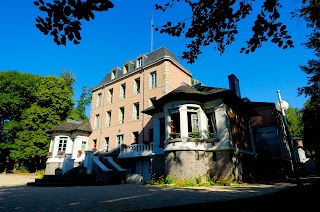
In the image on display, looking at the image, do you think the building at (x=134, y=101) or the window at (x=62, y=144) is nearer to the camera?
the building at (x=134, y=101)

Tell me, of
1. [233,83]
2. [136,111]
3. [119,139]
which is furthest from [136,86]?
[233,83]

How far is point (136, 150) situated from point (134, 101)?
681cm

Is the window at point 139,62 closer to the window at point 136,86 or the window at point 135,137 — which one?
the window at point 136,86

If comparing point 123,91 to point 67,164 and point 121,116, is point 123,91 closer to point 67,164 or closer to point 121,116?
point 121,116

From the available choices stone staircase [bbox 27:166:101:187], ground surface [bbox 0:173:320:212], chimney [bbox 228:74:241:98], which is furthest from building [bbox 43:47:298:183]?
ground surface [bbox 0:173:320:212]

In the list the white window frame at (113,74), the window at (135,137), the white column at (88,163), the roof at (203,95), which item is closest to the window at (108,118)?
the window at (135,137)

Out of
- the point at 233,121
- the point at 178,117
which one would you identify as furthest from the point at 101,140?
the point at 233,121

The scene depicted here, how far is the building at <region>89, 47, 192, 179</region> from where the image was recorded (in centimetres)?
2147

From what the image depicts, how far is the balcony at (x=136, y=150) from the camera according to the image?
61.7 ft

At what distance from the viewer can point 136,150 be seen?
20.0 m

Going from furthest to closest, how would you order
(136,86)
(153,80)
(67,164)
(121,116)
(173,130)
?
(121,116)
(136,86)
(153,80)
(67,164)
(173,130)

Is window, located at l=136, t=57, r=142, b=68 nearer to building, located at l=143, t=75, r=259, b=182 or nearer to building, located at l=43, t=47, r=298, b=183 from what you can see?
building, located at l=43, t=47, r=298, b=183

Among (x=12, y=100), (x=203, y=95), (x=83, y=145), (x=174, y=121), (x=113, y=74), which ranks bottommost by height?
(x=83, y=145)

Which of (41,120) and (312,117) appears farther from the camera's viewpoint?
(41,120)
